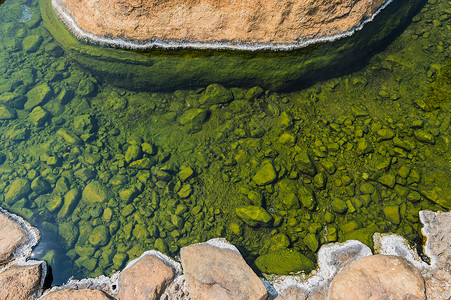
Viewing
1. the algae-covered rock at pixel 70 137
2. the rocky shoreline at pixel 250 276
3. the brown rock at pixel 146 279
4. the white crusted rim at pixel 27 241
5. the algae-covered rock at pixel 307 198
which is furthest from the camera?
the algae-covered rock at pixel 70 137

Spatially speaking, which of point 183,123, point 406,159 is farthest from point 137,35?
point 406,159

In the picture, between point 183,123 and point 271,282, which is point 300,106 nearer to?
point 183,123

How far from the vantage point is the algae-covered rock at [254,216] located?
3645mm

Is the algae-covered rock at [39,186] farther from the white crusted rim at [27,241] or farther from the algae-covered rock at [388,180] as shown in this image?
the algae-covered rock at [388,180]

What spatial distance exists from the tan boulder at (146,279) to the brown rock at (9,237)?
1509 mm

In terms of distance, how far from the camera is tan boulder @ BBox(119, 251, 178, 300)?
299 cm

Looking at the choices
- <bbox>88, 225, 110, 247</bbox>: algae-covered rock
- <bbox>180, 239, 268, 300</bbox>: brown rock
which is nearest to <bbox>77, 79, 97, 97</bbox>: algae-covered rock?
<bbox>88, 225, 110, 247</bbox>: algae-covered rock

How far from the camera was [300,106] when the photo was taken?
173 inches

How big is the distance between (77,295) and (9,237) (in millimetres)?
1369

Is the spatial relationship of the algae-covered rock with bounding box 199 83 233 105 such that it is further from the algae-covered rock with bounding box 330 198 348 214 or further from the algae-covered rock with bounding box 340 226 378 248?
the algae-covered rock with bounding box 340 226 378 248

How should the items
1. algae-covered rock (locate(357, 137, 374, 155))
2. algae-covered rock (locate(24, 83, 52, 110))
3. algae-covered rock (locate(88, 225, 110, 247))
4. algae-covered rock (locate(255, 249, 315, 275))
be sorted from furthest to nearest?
algae-covered rock (locate(24, 83, 52, 110)), algae-covered rock (locate(357, 137, 374, 155)), algae-covered rock (locate(88, 225, 110, 247)), algae-covered rock (locate(255, 249, 315, 275))

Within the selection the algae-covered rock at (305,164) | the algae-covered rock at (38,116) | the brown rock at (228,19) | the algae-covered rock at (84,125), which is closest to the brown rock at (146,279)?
the algae-covered rock at (305,164)

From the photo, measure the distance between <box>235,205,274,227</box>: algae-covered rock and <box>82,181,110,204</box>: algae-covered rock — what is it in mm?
1939

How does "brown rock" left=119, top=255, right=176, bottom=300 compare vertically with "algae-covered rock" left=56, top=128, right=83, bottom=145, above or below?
below
